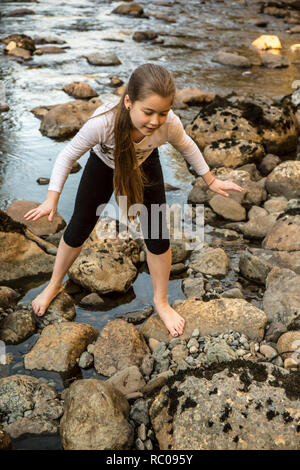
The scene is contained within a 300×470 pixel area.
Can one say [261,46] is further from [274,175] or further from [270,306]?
[270,306]

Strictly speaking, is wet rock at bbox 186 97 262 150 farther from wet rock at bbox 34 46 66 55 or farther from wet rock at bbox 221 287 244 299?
wet rock at bbox 34 46 66 55

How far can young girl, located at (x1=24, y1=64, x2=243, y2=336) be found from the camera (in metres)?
2.48

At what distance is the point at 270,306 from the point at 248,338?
0.35m

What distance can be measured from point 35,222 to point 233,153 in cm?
234

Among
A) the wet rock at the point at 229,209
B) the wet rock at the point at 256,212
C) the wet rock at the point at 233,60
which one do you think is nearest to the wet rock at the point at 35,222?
the wet rock at the point at 229,209

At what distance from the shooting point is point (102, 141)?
276 centimetres

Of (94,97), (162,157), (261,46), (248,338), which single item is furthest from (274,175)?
(261,46)

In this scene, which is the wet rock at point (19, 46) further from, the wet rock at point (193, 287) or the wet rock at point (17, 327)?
the wet rock at point (17, 327)

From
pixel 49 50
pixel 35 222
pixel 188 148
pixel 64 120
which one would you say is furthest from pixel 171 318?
pixel 49 50

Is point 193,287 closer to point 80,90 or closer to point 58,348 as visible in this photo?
point 58,348

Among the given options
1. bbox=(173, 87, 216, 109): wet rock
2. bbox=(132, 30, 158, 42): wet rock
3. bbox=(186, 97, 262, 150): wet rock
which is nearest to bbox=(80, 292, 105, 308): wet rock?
bbox=(186, 97, 262, 150): wet rock

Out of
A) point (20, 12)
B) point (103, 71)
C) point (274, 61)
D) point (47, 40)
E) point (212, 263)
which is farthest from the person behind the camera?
point (20, 12)

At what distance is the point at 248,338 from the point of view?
320 cm

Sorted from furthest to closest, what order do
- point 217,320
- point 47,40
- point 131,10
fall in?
point 131,10
point 47,40
point 217,320
